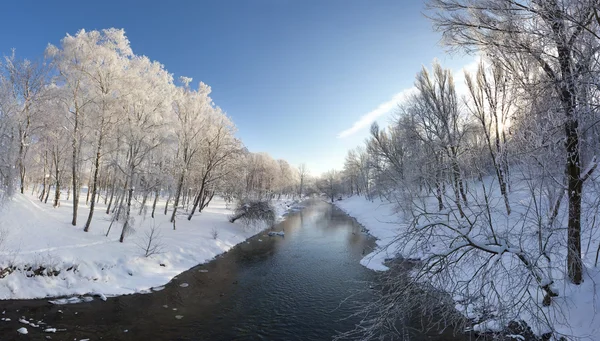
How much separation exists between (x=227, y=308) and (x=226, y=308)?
0.04 meters

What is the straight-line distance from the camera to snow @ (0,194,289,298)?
11344 millimetres

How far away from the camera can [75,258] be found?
12.6 m

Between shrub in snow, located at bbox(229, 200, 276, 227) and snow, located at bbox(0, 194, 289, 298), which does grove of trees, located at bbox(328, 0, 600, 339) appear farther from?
shrub in snow, located at bbox(229, 200, 276, 227)

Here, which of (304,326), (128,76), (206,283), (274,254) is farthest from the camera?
(274,254)

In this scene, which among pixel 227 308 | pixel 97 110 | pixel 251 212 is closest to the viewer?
pixel 227 308

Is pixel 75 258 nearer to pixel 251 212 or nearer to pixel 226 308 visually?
pixel 226 308

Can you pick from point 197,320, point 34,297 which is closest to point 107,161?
point 34,297

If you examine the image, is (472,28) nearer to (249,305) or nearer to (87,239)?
(249,305)

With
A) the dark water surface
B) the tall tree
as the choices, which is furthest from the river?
the tall tree

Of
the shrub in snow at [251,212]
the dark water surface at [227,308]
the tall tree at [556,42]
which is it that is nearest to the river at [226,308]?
the dark water surface at [227,308]

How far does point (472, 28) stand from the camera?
640 centimetres

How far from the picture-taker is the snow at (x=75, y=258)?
11.3 m

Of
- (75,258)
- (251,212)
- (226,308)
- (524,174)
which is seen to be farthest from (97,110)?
(524,174)

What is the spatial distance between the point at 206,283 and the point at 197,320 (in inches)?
155
